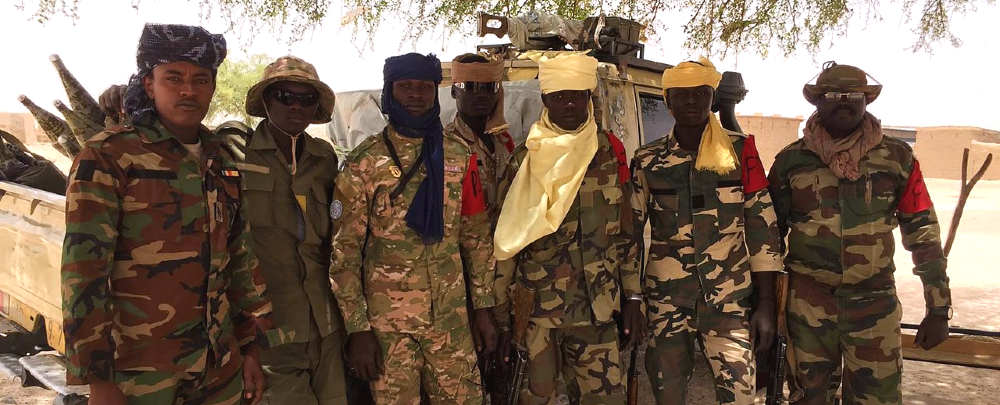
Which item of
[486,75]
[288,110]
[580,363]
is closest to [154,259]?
[288,110]

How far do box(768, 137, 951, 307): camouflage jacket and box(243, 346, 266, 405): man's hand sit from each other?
A: 224 cm

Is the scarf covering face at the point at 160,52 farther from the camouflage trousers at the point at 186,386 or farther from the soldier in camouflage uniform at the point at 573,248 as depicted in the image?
the soldier in camouflage uniform at the point at 573,248

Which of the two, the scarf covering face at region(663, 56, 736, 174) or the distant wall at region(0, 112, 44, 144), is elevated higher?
the scarf covering face at region(663, 56, 736, 174)

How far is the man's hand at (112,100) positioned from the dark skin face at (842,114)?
292cm

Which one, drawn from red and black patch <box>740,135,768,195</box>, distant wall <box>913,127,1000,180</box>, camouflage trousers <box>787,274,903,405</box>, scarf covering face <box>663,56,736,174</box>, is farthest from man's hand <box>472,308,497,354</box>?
distant wall <box>913,127,1000,180</box>

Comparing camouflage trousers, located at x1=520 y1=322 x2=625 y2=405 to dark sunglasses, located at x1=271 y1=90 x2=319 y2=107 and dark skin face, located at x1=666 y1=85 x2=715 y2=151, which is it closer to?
dark skin face, located at x1=666 y1=85 x2=715 y2=151

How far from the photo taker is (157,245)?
1812 mm

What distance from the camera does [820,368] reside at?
276 centimetres

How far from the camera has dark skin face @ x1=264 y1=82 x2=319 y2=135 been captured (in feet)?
7.77

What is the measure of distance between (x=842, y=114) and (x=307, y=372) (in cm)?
241

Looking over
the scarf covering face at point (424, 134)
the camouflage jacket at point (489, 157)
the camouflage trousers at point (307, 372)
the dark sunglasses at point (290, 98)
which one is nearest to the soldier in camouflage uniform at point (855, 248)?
the camouflage jacket at point (489, 157)

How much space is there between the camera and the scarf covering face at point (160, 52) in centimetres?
182

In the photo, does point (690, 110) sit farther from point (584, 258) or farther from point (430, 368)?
point (430, 368)

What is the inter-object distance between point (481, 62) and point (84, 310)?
5.85 feet
